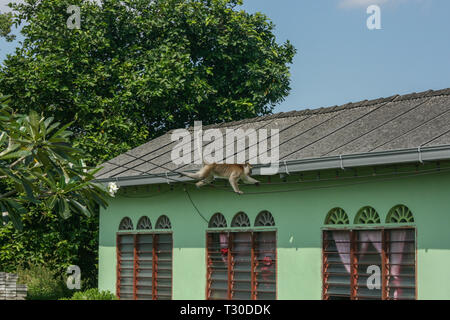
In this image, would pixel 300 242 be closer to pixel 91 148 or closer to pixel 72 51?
pixel 91 148

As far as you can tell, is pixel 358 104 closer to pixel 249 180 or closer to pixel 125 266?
pixel 249 180

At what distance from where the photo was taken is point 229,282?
792 inches

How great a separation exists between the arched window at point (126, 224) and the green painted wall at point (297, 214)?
15 cm

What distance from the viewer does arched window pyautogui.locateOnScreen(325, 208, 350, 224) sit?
17.6 meters

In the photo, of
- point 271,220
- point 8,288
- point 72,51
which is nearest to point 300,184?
point 271,220

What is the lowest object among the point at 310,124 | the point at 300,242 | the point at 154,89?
the point at 300,242

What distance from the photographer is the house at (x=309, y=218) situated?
16031mm

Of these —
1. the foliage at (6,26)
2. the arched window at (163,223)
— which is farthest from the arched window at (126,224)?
the foliage at (6,26)

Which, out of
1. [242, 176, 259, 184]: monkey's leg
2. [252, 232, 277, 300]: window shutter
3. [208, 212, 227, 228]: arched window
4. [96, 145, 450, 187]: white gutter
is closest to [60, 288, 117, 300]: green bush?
[208, 212, 227, 228]: arched window

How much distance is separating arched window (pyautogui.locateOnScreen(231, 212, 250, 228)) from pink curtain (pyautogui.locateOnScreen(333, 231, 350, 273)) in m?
2.87

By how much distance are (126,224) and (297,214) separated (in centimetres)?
659

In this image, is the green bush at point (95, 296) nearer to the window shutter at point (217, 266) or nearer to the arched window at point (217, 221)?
the window shutter at point (217, 266)

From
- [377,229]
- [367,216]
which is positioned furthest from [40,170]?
[377,229]

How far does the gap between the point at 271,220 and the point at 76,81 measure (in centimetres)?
1382
